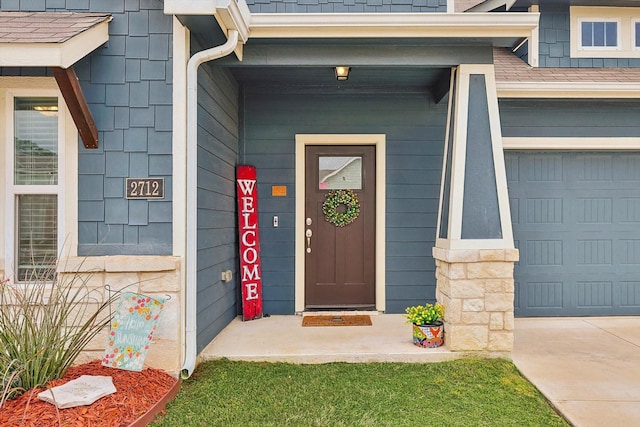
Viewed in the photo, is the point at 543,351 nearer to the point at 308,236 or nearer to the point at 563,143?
the point at 563,143

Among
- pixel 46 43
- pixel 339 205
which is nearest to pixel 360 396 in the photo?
pixel 339 205

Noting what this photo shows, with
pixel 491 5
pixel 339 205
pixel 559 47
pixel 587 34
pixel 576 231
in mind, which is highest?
pixel 491 5

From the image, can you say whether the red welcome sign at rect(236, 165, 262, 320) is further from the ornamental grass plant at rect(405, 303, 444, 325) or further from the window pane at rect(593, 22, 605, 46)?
the window pane at rect(593, 22, 605, 46)

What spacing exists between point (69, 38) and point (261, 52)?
1432mm

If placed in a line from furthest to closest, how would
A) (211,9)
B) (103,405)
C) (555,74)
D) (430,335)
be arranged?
1. (555,74)
2. (430,335)
3. (211,9)
4. (103,405)

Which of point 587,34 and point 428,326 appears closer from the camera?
point 428,326

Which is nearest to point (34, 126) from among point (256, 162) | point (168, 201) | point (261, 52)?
point (168, 201)

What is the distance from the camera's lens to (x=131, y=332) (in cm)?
283

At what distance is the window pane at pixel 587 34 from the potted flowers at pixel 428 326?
145 inches

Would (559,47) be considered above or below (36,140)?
above

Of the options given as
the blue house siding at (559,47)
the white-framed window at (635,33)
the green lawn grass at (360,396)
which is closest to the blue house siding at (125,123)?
the green lawn grass at (360,396)

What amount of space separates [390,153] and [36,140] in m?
3.28

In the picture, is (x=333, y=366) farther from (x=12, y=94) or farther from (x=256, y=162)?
(x=12, y=94)

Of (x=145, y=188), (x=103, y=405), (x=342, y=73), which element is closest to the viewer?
(x=103, y=405)
